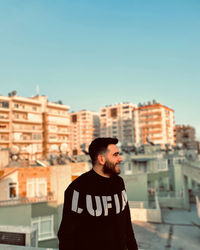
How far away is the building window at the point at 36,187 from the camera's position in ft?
61.2

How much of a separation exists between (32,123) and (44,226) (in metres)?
55.2

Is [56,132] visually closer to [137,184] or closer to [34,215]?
[137,184]

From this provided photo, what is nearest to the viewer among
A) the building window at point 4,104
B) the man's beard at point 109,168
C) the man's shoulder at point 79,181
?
the man's shoulder at point 79,181

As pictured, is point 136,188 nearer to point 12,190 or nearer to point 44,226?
point 44,226

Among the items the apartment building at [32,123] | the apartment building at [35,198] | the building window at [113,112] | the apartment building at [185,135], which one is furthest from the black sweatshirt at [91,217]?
the apartment building at [185,135]

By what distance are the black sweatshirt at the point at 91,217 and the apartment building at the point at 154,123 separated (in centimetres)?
9739

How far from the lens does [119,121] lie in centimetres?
11862

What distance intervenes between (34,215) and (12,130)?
51.3 metres

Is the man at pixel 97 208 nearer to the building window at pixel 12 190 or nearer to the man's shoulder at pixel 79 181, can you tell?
the man's shoulder at pixel 79 181

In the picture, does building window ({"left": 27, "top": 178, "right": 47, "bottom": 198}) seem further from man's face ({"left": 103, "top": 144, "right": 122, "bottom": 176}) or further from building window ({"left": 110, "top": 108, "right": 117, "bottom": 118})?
building window ({"left": 110, "top": 108, "right": 117, "bottom": 118})

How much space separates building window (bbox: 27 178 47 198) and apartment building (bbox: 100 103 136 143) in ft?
305

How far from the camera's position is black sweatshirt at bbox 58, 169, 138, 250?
8.64 feet

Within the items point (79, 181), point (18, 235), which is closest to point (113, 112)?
point (18, 235)

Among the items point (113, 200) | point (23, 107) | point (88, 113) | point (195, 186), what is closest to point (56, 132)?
point (23, 107)
